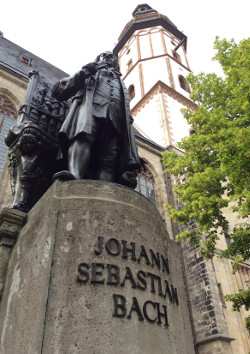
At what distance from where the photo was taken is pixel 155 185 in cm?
1667

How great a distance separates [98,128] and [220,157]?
4.56m

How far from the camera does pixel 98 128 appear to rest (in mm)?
3262

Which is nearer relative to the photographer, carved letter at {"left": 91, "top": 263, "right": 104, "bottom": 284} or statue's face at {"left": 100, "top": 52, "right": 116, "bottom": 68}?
carved letter at {"left": 91, "top": 263, "right": 104, "bottom": 284}

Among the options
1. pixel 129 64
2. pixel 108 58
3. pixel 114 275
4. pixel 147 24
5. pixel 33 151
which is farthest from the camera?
pixel 147 24

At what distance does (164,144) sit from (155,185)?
4354mm

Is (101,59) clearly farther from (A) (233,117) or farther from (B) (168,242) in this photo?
(A) (233,117)

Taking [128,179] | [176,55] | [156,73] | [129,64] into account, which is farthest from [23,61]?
[176,55]

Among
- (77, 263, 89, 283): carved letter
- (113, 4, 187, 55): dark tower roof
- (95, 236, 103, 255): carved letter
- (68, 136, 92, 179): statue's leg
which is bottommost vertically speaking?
(77, 263, 89, 283): carved letter

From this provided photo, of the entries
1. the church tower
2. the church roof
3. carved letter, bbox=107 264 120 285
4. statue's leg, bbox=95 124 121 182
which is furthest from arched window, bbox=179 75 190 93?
carved letter, bbox=107 264 120 285

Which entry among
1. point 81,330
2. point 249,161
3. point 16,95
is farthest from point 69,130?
point 16,95

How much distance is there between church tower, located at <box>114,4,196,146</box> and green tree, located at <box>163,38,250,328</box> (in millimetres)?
10660

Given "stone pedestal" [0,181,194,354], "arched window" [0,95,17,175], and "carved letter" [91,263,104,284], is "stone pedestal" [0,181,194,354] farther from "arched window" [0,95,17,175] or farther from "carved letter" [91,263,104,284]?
"arched window" [0,95,17,175]

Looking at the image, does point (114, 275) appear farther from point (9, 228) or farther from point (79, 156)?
point (79, 156)

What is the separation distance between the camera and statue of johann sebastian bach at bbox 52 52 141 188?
3.06 m
